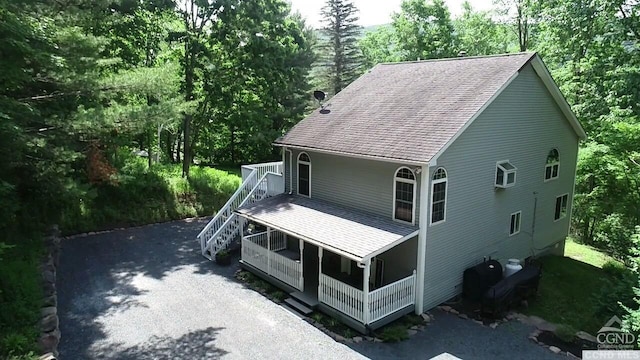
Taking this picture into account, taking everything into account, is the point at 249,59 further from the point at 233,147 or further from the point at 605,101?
the point at 605,101

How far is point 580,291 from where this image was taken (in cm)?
1331

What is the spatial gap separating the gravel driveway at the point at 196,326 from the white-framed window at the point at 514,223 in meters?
3.90

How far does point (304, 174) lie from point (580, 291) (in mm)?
9670

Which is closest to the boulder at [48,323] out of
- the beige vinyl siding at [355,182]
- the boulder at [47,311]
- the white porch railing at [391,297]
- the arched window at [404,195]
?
the boulder at [47,311]

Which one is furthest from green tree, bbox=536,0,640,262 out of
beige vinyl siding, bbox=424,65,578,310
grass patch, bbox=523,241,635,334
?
beige vinyl siding, bbox=424,65,578,310

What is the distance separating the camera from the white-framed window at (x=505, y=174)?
1252cm

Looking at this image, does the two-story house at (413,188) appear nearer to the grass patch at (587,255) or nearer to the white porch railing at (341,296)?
the white porch railing at (341,296)

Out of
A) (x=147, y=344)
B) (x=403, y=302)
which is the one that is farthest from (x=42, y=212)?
(x=403, y=302)

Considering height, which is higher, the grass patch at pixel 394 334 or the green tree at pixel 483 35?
the green tree at pixel 483 35

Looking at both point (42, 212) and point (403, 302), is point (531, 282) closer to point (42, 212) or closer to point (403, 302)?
point (403, 302)

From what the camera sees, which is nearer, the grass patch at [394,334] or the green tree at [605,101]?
the grass patch at [394,334]

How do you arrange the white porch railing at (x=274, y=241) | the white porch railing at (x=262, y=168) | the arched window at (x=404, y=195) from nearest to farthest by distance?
the arched window at (x=404, y=195) → the white porch railing at (x=274, y=241) → the white porch railing at (x=262, y=168)

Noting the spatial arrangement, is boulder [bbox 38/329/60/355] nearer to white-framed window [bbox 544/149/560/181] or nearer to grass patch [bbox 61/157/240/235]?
grass patch [bbox 61/157/240/235]

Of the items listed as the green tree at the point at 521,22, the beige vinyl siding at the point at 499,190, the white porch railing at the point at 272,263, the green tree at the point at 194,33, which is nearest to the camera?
the beige vinyl siding at the point at 499,190
